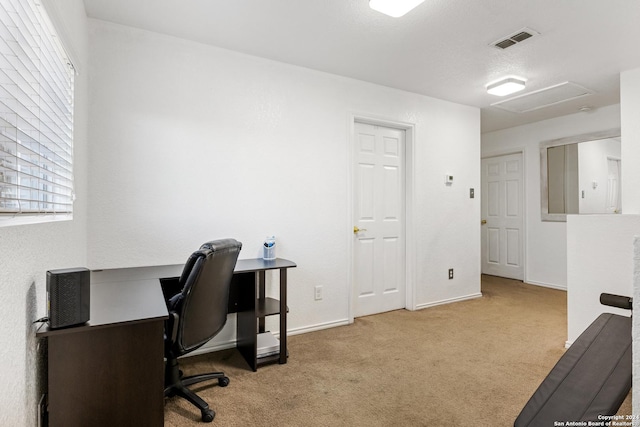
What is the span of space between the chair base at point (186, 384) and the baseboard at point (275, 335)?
530 mm

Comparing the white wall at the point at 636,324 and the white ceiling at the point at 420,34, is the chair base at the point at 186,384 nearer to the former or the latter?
the white wall at the point at 636,324

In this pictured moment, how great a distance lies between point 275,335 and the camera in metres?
2.90

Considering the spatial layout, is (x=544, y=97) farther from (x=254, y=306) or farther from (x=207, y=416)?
(x=207, y=416)

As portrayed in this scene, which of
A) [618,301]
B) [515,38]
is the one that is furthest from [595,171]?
[618,301]

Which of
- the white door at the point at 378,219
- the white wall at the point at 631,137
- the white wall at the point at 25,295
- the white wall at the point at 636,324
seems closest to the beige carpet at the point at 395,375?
the white door at the point at 378,219

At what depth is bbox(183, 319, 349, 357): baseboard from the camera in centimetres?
263

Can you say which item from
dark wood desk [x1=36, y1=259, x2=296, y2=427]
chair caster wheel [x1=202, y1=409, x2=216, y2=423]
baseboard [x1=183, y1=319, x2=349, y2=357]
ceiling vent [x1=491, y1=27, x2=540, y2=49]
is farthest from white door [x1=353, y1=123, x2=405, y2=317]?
dark wood desk [x1=36, y1=259, x2=296, y2=427]

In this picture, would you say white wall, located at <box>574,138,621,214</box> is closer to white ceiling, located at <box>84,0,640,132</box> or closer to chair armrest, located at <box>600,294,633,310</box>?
white ceiling, located at <box>84,0,640,132</box>

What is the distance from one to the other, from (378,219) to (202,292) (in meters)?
2.26

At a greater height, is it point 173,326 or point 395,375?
point 173,326

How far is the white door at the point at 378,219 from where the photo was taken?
3502mm

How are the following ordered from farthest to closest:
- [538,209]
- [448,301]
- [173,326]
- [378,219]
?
[538,209], [448,301], [378,219], [173,326]

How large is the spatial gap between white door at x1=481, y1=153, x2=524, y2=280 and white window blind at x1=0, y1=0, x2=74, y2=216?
18.6ft

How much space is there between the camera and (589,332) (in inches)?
64.5
